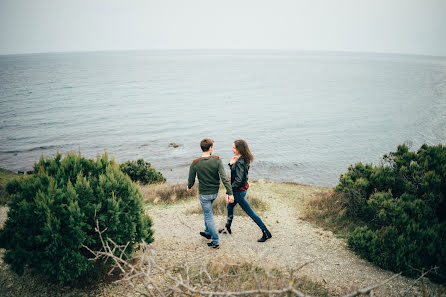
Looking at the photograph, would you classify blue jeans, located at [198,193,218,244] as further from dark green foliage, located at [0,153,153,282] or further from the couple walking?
dark green foliage, located at [0,153,153,282]

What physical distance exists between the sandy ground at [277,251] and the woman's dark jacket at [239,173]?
1602 mm

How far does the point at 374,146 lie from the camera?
98.0 feet

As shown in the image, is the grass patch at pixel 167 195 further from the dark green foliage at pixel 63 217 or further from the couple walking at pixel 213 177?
the dark green foliage at pixel 63 217

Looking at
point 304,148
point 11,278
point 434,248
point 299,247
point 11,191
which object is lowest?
point 304,148

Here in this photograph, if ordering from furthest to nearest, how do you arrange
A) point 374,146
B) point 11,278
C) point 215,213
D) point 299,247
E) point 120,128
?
point 120,128 < point 374,146 < point 215,213 < point 299,247 < point 11,278

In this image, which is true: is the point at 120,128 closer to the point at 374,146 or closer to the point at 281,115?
the point at 281,115

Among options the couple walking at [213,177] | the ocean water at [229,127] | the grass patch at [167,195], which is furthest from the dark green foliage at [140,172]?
the couple walking at [213,177]

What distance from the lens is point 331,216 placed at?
934 cm

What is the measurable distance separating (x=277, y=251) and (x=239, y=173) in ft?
7.97

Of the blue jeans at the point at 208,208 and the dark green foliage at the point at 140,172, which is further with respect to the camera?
the dark green foliage at the point at 140,172

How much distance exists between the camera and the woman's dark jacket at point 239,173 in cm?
650

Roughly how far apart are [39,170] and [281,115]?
4415cm

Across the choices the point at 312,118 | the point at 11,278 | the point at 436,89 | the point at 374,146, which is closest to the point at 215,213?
the point at 11,278

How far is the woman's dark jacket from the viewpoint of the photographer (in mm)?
6504
